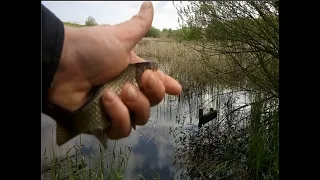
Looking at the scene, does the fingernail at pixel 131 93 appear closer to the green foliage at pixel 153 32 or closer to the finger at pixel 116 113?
the finger at pixel 116 113

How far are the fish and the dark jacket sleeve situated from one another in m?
0.08

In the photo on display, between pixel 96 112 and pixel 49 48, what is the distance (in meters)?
0.17

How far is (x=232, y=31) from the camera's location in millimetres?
1304

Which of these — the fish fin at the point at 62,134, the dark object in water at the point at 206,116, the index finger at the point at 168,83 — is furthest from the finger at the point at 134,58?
the dark object in water at the point at 206,116

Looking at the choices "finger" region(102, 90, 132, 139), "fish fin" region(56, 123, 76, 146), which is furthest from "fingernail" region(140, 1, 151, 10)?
"fish fin" region(56, 123, 76, 146)

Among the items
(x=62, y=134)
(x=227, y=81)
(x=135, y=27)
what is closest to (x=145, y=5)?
(x=135, y=27)

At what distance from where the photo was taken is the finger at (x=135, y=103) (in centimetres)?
70

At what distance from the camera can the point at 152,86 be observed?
71 centimetres

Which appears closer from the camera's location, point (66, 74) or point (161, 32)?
point (66, 74)

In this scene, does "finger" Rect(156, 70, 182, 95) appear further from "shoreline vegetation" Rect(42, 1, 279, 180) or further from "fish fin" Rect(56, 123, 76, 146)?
"fish fin" Rect(56, 123, 76, 146)

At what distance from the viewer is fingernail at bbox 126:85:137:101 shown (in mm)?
696

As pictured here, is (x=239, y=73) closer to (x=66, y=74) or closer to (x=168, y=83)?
(x=168, y=83)
